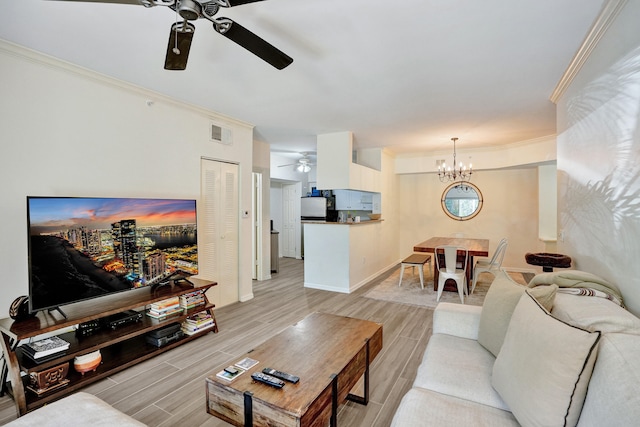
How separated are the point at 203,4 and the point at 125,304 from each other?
2.31m

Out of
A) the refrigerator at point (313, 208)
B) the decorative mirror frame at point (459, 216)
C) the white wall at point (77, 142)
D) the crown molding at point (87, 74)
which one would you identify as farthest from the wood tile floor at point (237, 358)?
the decorative mirror frame at point (459, 216)

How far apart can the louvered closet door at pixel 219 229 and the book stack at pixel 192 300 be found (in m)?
0.58

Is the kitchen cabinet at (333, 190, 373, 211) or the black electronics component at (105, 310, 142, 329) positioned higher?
the kitchen cabinet at (333, 190, 373, 211)

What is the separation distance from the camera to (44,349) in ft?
6.78

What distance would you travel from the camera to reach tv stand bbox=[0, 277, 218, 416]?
197cm

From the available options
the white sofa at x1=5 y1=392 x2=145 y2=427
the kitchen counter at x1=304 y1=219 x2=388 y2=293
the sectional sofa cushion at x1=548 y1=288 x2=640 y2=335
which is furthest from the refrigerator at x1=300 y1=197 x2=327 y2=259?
the white sofa at x1=5 y1=392 x2=145 y2=427

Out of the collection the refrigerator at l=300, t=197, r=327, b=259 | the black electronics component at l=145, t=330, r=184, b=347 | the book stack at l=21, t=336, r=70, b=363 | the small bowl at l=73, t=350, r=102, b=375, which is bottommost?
the black electronics component at l=145, t=330, r=184, b=347

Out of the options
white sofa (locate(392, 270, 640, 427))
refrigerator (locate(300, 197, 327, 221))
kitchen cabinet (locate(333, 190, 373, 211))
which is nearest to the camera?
white sofa (locate(392, 270, 640, 427))

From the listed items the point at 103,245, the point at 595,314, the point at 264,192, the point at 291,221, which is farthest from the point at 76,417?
the point at 291,221

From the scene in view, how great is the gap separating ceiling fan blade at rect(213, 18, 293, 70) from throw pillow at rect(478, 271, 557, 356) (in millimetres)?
1936

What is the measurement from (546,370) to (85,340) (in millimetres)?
2927

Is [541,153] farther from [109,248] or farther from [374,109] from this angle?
[109,248]

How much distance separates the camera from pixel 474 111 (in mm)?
3803

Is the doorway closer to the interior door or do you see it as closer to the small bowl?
the interior door
